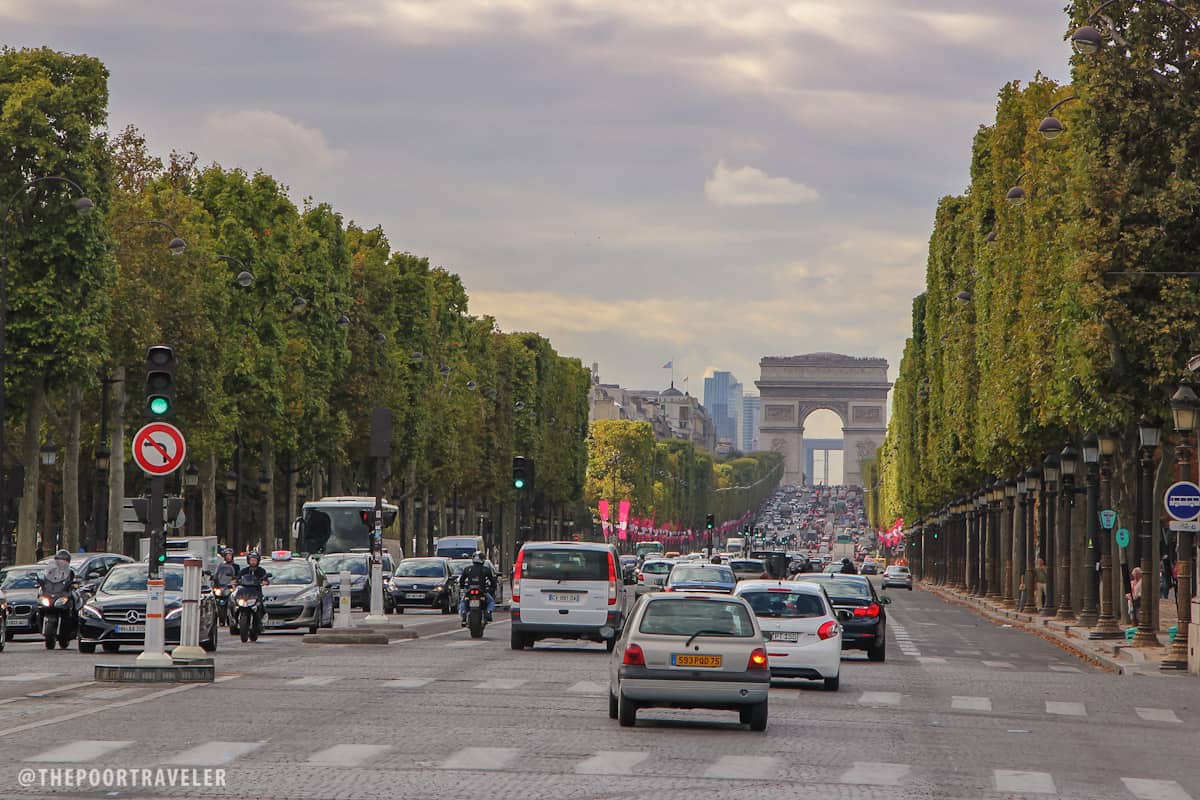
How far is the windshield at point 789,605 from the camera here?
28688 millimetres

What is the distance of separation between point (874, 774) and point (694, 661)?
159 inches

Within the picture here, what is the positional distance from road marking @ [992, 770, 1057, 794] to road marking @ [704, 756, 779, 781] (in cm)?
176

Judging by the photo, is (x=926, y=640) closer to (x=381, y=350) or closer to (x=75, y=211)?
(x=75, y=211)

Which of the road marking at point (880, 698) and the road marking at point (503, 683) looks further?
the road marking at point (503, 683)

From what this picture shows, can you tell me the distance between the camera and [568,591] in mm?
36656

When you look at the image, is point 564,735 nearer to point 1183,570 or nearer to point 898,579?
point 1183,570

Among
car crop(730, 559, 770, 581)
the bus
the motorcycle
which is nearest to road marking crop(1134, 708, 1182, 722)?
the motorcycle

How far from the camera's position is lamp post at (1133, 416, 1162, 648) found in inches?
1545

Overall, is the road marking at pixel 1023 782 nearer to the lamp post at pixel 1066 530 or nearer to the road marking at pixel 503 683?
the road marking at pixel 503 683

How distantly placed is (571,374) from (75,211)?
78.3 m

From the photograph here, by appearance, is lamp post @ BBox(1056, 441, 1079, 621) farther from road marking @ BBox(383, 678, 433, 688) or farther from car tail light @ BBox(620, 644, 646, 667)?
car tail light @ BBox(620, 644, 646, 667)

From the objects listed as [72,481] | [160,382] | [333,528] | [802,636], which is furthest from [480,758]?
[333,528]

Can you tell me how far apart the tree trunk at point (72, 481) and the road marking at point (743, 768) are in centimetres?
3990

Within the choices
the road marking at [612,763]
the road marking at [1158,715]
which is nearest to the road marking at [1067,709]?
the road marking at [1158,715]
